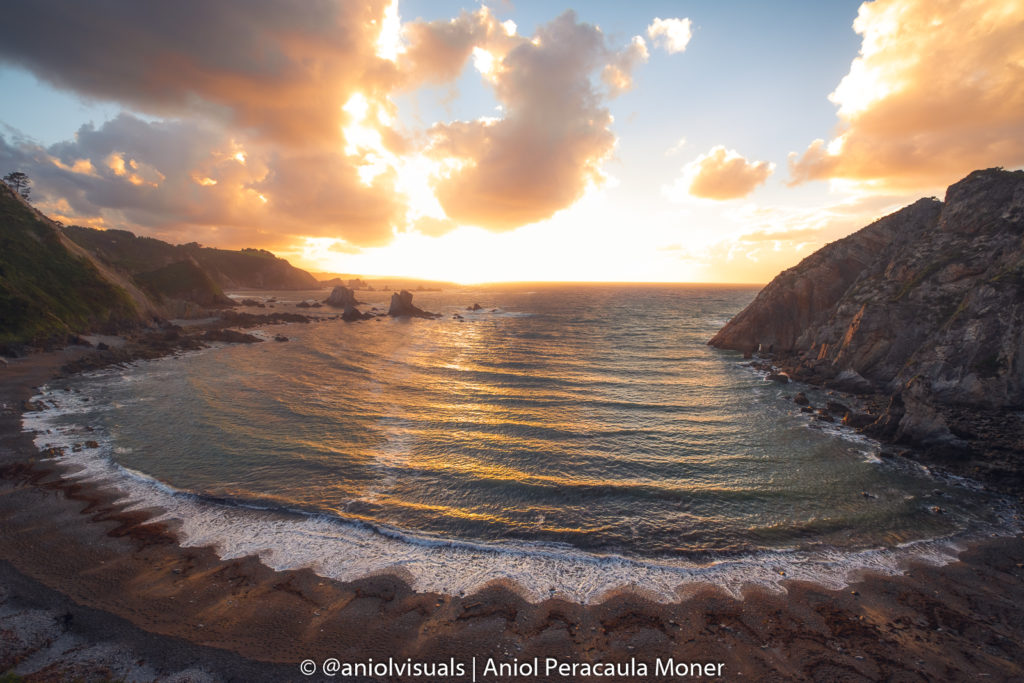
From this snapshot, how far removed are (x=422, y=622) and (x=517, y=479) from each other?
1031 centimetres

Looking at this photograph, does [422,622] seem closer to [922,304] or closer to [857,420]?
[857,420]

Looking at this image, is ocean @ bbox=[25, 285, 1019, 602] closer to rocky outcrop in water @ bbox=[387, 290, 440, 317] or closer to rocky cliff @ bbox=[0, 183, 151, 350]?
rocky cliff @ bbox=[0, 183, 151, 350]

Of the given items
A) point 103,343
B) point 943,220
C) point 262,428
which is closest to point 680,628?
point 262,428

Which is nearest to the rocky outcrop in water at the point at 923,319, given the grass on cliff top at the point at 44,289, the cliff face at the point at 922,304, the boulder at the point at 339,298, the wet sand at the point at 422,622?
the cliff face at the point at 922,304

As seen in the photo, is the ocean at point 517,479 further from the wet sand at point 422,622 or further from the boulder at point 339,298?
the boulder at point 339,298

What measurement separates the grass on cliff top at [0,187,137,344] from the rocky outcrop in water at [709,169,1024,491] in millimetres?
80026

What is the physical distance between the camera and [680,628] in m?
11.8

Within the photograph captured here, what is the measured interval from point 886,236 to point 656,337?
35073 mm

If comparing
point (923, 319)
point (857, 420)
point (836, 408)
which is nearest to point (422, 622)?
point (857, 420)

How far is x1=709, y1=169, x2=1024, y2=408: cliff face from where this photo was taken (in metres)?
28.9

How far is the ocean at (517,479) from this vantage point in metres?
15.2

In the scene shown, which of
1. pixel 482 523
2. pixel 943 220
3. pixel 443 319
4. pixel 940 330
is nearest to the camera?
pixel 482 523

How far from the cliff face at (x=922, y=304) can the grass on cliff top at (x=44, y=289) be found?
267 ft

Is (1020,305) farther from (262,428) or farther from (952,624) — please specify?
(262,428)
